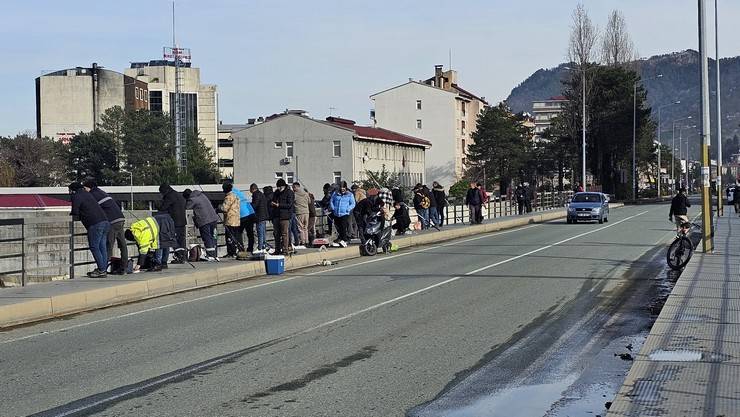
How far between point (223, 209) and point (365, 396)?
1490 cm

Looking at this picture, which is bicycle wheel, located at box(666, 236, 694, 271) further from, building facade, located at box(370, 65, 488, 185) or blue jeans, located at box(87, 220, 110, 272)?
building facade, located at box(370, 65, 488, 185)

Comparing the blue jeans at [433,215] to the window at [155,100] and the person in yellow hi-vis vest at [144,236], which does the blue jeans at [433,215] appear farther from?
the window at [155,100]

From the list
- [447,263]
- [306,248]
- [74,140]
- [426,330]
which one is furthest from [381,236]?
[74,140]

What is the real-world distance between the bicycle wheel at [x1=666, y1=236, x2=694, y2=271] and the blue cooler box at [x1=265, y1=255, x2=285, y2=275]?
860 centimetres

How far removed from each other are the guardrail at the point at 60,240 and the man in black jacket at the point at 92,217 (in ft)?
0.82

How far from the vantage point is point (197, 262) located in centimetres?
2170

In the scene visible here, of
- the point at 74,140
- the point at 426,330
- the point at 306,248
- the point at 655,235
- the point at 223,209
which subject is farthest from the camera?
the point at 74,140

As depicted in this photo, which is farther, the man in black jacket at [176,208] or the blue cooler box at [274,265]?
the blue cooler box at [274,265]

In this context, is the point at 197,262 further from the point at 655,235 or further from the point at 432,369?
the point at 655,235

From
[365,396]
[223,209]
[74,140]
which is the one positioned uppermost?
[74,140]

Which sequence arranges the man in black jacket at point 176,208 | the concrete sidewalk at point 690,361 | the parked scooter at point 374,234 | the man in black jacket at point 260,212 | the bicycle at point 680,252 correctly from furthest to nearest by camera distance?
the parked scooter at point 374,234 → the man in black jacket at point 260,212 → the bicycle at point 680,252 → the man in black jacket at point 176,208 → the concrete sidewalk at point 690,361

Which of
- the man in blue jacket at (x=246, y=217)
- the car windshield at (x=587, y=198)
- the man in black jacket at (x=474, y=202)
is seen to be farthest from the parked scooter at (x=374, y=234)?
the car windshield at (x=587, y=198)

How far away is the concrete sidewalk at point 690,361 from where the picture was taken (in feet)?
23.5

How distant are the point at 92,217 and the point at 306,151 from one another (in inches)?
2857
